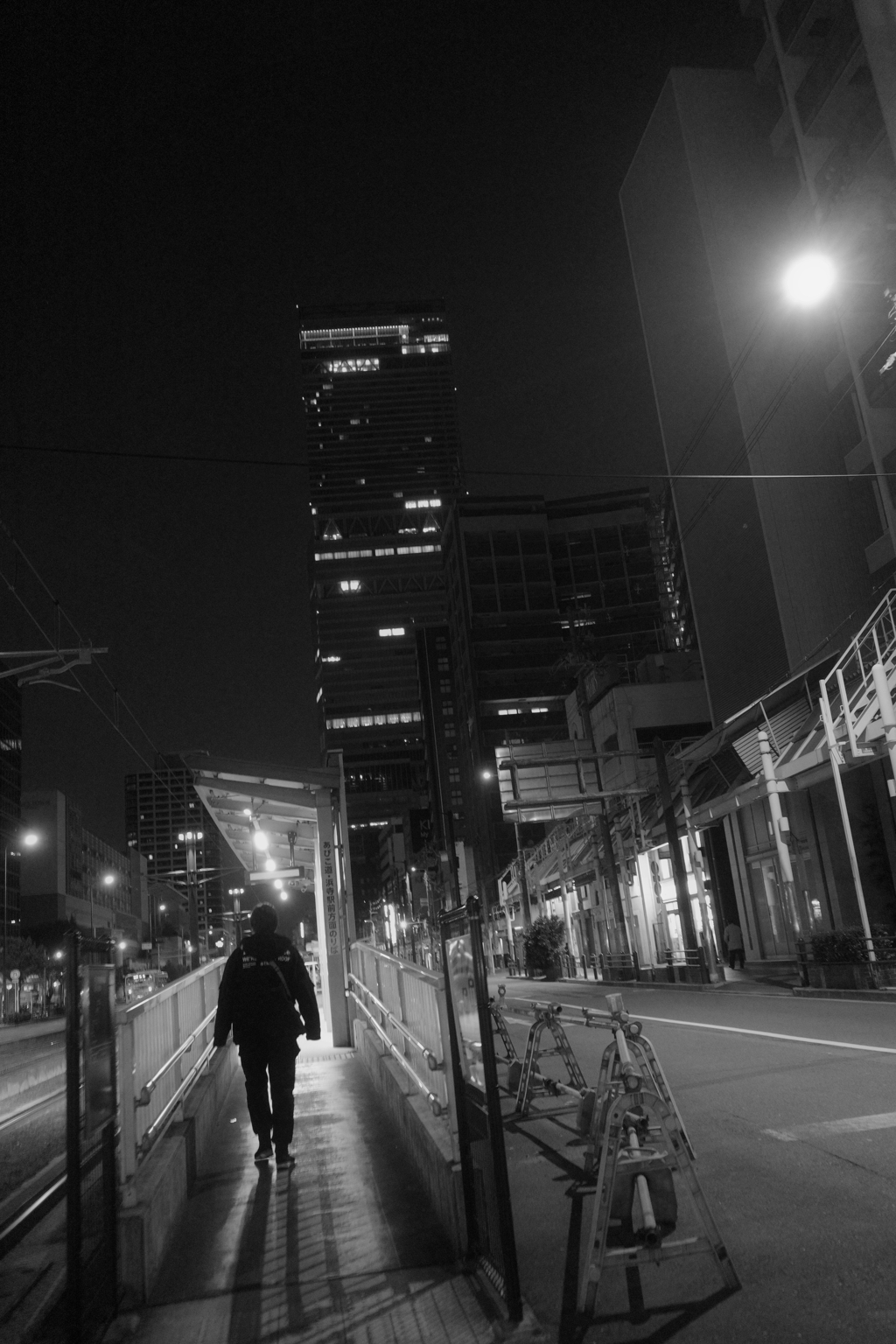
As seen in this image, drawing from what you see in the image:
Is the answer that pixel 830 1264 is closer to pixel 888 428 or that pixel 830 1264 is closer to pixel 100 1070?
pixel 100 1070

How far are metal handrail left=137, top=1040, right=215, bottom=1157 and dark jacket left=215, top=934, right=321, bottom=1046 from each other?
36 centimetres

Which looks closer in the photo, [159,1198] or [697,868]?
[159,1198]

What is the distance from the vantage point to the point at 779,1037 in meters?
12.5

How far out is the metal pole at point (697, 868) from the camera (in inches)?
1051

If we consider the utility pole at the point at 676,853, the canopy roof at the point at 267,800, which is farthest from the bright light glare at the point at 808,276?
the utility pole at the point at 676,853

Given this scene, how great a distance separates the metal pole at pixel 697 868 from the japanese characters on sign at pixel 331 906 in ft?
44.9

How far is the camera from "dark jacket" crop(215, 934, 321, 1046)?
7332 millimetres

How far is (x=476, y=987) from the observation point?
411cm

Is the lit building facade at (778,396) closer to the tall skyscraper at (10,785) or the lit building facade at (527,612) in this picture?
the lit building facade at (527,612)

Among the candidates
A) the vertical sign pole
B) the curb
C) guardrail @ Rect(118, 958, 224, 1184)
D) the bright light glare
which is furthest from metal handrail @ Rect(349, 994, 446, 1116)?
the bright light glare

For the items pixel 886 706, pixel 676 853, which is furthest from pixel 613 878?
pixel 886 706

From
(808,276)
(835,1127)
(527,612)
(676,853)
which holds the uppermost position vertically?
(527,612)

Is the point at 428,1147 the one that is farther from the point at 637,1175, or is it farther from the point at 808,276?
the point at 808,276

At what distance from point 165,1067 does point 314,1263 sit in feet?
7.41
